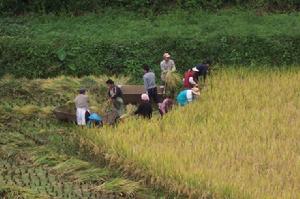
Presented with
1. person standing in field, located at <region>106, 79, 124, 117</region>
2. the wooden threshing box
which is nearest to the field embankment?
person standing in field, located at <region>106, 79, 124, 117</region>

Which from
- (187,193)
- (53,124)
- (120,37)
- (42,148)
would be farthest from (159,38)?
(187,193)

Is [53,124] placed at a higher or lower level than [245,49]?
lower

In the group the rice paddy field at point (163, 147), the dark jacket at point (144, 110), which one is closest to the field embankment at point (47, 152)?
Result: the rice paddy field at point (163, 147)

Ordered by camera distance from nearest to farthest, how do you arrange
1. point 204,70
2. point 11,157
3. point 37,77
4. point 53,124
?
point 11,157 < point 53,124 < point 204,70 < point 37,77

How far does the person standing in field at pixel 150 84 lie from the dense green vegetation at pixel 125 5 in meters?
5.34

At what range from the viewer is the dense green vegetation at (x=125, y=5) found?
1864 cm

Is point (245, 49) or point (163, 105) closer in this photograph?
point (163, 105)

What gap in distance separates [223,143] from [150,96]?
9.83 ft

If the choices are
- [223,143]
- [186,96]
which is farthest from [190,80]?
[223,143]

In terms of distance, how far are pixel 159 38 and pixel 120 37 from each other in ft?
3.69

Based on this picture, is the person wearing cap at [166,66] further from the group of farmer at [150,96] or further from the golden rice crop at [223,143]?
the golden rice crop at [223,143]

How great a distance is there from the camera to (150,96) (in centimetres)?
1391

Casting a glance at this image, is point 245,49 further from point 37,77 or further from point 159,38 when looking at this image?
point 37,77

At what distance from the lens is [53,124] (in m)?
13.0
